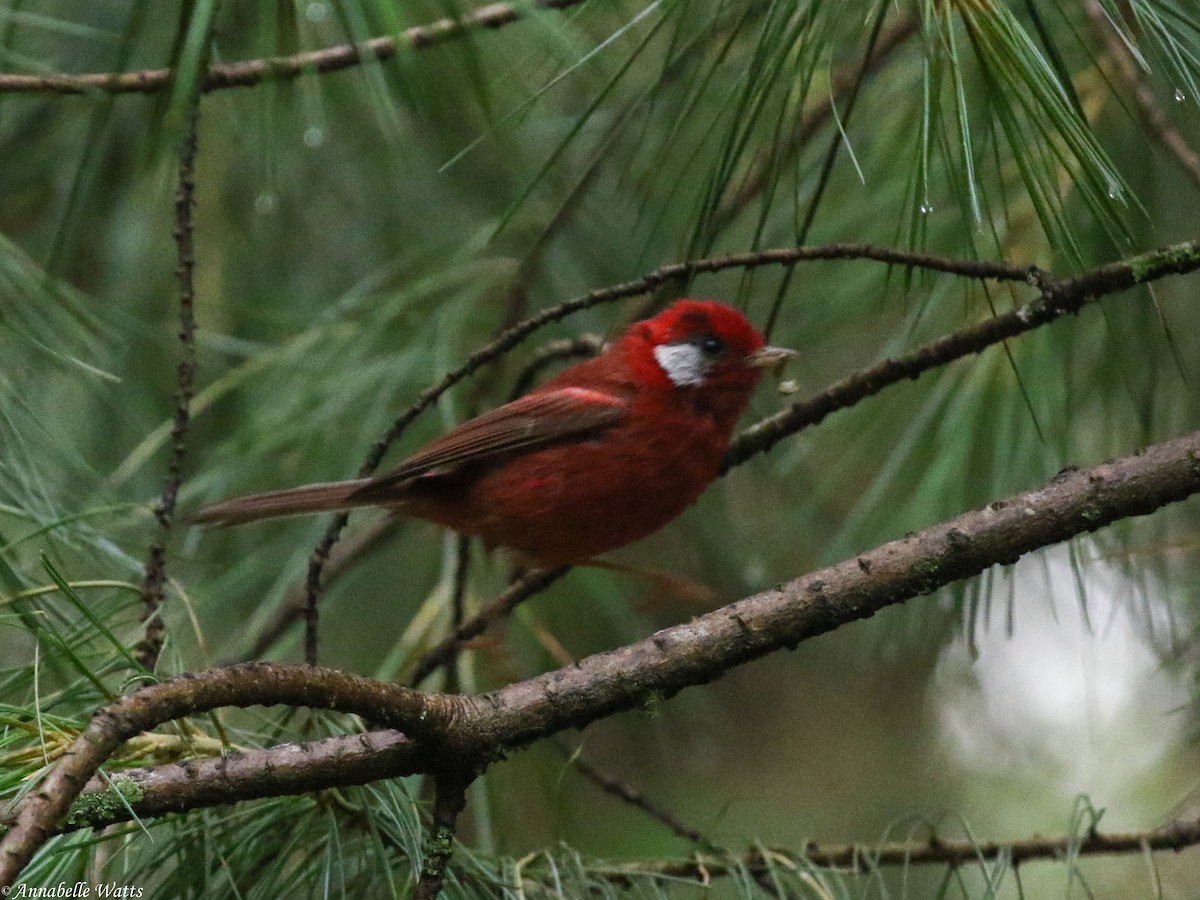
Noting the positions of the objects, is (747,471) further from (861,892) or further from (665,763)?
(861,892)

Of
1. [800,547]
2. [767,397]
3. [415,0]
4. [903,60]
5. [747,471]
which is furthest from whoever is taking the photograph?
[747,471]

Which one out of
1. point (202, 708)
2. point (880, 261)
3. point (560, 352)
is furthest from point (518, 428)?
A: point (202, 708)

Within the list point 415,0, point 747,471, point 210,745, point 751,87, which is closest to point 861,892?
point 210,745

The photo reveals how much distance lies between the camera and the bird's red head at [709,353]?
133 inches

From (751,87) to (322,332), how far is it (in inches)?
84.4

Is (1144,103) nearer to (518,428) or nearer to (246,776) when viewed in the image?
(518,428)

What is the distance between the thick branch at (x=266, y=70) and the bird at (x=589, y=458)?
1003 mm

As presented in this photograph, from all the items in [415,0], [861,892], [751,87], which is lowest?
[861,892]

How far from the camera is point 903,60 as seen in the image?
142 inches

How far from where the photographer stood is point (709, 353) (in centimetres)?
345

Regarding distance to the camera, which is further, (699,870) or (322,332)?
(322,332)

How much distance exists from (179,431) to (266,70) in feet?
2.13

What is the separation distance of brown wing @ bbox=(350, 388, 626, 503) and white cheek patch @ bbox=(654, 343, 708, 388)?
0.50ft

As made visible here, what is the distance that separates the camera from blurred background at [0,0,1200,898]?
2.03 meters
